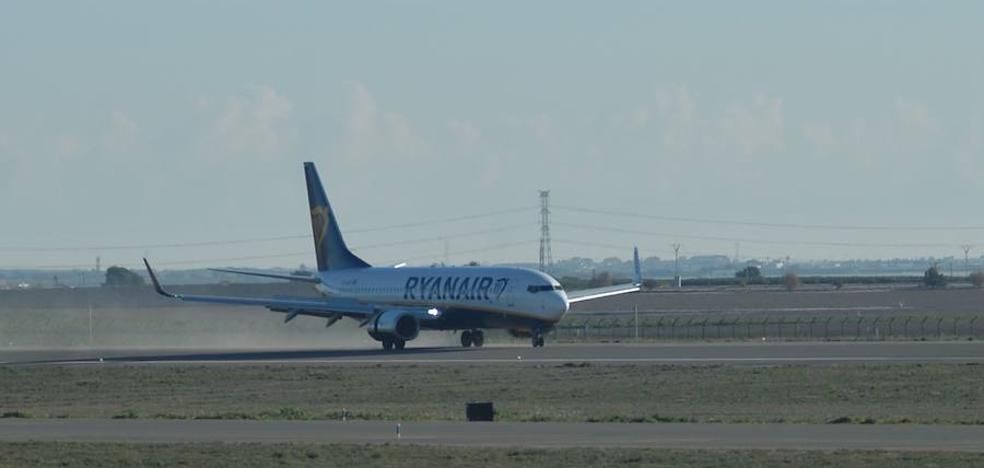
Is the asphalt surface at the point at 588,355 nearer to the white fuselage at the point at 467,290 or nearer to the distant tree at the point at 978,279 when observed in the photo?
the white fuselage at the point at 467,290

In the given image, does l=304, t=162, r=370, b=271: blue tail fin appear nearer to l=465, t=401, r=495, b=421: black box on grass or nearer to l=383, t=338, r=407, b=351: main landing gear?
l=383, t=338, r=407, b=351: main landing gear

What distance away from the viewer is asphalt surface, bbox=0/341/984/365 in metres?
58.6

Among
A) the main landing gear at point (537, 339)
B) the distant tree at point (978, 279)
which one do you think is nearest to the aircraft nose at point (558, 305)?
the main landing gear at point (537, 339)

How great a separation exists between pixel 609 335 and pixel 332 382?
34.1 metres

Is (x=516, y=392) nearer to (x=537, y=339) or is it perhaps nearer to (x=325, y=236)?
(x=537, y=339)

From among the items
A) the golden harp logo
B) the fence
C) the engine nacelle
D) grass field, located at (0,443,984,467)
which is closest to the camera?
grass field, located at (0,443,984,467)

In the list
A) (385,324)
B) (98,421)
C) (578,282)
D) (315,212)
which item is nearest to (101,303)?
(315,212)

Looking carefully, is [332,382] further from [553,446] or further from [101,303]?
[101,303]

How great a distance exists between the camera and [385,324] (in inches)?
2746


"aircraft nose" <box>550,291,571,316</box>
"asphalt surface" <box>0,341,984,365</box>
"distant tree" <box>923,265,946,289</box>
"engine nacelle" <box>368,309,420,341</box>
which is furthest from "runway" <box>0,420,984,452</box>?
"distant tree" <box>923,265,946,289</box>

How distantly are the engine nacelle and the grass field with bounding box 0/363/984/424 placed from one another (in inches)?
446

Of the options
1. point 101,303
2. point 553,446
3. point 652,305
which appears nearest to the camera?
point 553,446

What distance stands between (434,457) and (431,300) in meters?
44.7

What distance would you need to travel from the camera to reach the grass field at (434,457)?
25500 mm
